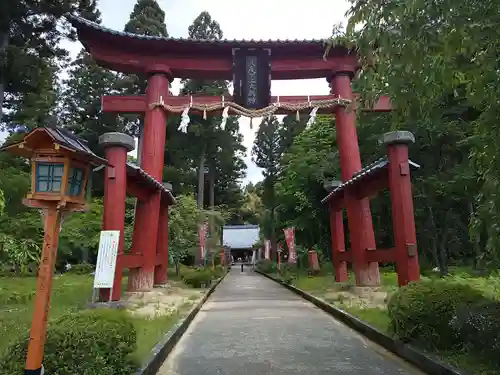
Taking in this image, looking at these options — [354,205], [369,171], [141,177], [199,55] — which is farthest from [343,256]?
[199,55]

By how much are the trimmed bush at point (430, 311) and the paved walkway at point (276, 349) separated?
0.45 metres

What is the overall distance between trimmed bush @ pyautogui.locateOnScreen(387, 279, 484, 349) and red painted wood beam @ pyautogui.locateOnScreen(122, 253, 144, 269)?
7117 mm

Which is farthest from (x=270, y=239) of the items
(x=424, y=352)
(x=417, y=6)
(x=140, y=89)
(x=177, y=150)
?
(x=417, y=6)

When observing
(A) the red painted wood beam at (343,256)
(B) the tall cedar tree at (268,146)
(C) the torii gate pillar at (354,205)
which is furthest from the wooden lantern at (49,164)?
(B) the tall cedar tree at (268,146)

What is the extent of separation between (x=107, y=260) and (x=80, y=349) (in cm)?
565

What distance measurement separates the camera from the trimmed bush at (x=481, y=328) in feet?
17.1

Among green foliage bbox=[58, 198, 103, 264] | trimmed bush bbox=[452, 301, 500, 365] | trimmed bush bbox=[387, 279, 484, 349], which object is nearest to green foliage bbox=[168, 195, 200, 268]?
green foliage bbox=[58, 198, 103, 264]

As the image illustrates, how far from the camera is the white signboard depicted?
31.7ft

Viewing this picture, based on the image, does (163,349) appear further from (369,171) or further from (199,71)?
(199,71)

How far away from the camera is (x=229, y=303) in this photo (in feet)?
49.6

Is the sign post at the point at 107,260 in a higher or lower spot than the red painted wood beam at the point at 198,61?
lower

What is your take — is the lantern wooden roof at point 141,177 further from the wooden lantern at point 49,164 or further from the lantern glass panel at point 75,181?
the wooden lantern at point 49,164

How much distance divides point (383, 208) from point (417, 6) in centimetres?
2068

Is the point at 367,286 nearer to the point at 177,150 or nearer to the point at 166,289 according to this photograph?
the point at 166,289
